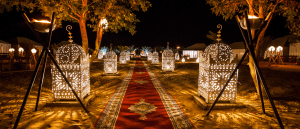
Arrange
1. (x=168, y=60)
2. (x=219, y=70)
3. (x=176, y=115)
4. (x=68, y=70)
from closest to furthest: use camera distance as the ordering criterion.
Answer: (x=176, y=115), (x=219, y=70), (x=68, y=70), (x=168, y=60)

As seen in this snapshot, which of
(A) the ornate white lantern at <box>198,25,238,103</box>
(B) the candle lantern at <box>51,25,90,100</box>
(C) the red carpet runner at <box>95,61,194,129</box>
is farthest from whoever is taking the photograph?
(B) the candle lantern at <box>51,25,90,100</box>

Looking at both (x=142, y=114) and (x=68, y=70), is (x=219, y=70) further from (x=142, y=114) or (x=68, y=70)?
(x=68, y=70)

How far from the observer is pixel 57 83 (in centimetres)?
465

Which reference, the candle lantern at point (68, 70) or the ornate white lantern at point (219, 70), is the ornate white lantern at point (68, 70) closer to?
the candle lantern at point (68, 70)

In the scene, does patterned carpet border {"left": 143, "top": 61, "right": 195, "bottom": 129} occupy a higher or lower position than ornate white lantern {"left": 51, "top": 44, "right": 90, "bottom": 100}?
lower

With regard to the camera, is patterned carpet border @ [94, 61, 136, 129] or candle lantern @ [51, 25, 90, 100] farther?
Answer: candle lantern @ [51, 25, 90, 100]

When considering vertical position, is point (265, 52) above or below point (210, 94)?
above

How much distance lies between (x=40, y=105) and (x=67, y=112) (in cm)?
108

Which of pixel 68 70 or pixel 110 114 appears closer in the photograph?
pixel 110 114

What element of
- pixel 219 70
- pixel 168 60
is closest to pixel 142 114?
pixel 219 70

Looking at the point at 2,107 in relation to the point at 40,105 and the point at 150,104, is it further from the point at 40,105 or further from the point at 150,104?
the point at 150,104

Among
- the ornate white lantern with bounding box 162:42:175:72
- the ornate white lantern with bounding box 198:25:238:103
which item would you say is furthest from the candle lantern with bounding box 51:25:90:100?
the ornate white lantern with bounding box 162:42:175:72

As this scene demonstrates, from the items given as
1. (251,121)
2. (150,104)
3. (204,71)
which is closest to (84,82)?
(150,104)

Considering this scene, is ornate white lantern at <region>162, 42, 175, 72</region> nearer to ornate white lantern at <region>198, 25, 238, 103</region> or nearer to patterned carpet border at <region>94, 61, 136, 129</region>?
patterned carpet border at <region>94, 61, 136, 129</region>
